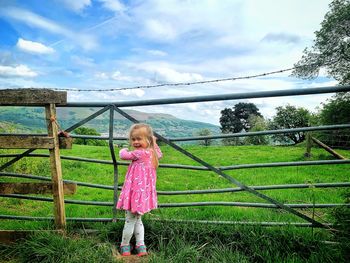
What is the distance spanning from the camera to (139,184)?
3650mm

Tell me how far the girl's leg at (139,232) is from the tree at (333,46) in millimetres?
27593

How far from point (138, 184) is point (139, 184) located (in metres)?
0.01

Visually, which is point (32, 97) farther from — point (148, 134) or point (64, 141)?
point (148, 134)

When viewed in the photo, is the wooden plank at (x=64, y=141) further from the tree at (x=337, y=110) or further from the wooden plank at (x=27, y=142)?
the tree at (x=337, y=110)

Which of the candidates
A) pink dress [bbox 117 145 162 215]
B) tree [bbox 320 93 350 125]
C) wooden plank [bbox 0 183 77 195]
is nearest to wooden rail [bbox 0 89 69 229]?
wooden plank [bbox 0 183 77 195]

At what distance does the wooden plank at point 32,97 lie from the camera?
365 centimetres

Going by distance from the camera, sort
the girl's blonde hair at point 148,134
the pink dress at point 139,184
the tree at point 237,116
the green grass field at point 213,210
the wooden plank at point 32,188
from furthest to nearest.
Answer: the tree at point 237,116
the wooden plank at point 32,188
the girl's blonde hair at point 148,134
the pink dress at point 139,184
the green grass field at point 213,210

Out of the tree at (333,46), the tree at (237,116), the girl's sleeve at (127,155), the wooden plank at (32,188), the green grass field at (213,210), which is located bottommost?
the green grass field at (213,210)

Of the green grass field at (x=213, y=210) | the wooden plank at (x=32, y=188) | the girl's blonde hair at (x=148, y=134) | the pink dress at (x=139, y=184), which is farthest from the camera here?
the wooden plank at (x=32, y=188)

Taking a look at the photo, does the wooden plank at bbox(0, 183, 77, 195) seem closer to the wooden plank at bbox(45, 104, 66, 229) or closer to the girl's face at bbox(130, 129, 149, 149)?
the wooden plank at bbox(45, 104, 66, 229)

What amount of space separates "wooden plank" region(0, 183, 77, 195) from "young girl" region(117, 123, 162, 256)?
2.08 ft

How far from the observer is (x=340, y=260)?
3.14 metres

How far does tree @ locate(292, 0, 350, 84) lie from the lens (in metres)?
28.0

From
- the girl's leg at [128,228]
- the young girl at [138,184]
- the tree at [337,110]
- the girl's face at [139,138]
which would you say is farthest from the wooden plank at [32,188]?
the tree at [337,110]
